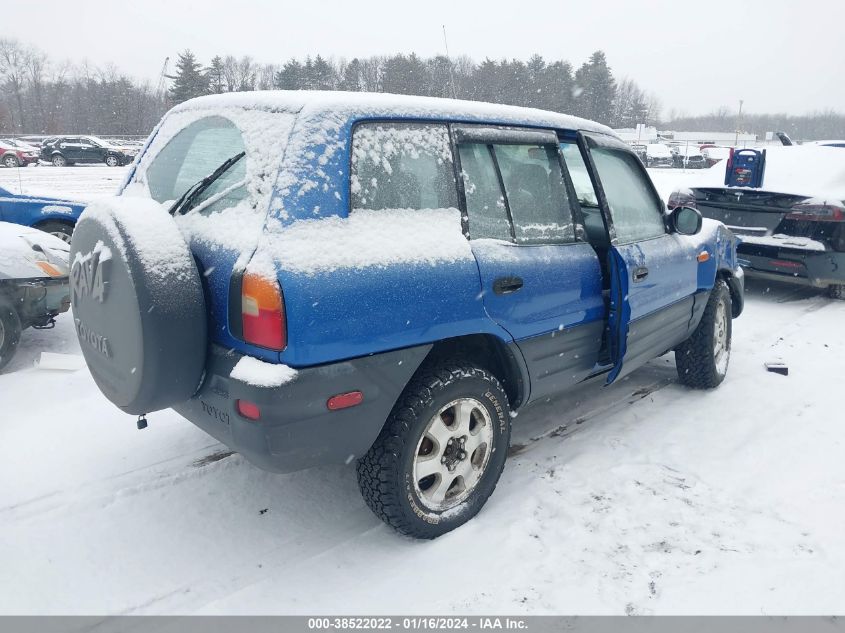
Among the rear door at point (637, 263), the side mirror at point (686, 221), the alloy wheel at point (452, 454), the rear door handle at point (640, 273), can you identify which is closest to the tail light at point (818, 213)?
the rear door at point (637, 263)

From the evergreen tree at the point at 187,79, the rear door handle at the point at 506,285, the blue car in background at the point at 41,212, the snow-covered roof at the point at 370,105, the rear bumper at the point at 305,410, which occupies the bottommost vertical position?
the rear bumper at the point at 305,410

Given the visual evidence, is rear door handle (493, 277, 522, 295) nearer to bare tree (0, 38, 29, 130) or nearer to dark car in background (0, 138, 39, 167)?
dark car in background (0, 138, 39, 167)

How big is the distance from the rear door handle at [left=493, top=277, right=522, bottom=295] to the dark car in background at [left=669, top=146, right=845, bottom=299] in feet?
Answer: 17.8

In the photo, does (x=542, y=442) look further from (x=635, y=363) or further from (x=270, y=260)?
(x=270, y=260)

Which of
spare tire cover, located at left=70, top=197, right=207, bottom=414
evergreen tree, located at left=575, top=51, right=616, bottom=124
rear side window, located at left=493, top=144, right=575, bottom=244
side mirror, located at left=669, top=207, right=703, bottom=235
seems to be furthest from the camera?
evergreen tree, located at left=575, top=51, right=616, bottom=124

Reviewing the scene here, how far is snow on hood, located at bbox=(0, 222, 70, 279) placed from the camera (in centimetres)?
486

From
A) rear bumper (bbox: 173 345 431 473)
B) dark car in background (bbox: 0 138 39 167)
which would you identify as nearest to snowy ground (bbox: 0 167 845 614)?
rear bumper (bbox: 173 345 431 473)

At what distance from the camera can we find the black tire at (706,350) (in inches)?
186

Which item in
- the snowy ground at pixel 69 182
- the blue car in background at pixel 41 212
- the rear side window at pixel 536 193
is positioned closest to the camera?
the rear side window at pixel 536 193

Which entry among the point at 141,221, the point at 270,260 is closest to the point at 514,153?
the point at 270,260

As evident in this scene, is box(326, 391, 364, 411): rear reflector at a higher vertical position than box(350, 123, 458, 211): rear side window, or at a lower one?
lower

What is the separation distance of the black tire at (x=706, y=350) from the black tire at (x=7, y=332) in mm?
5144

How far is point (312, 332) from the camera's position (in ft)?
7.45
